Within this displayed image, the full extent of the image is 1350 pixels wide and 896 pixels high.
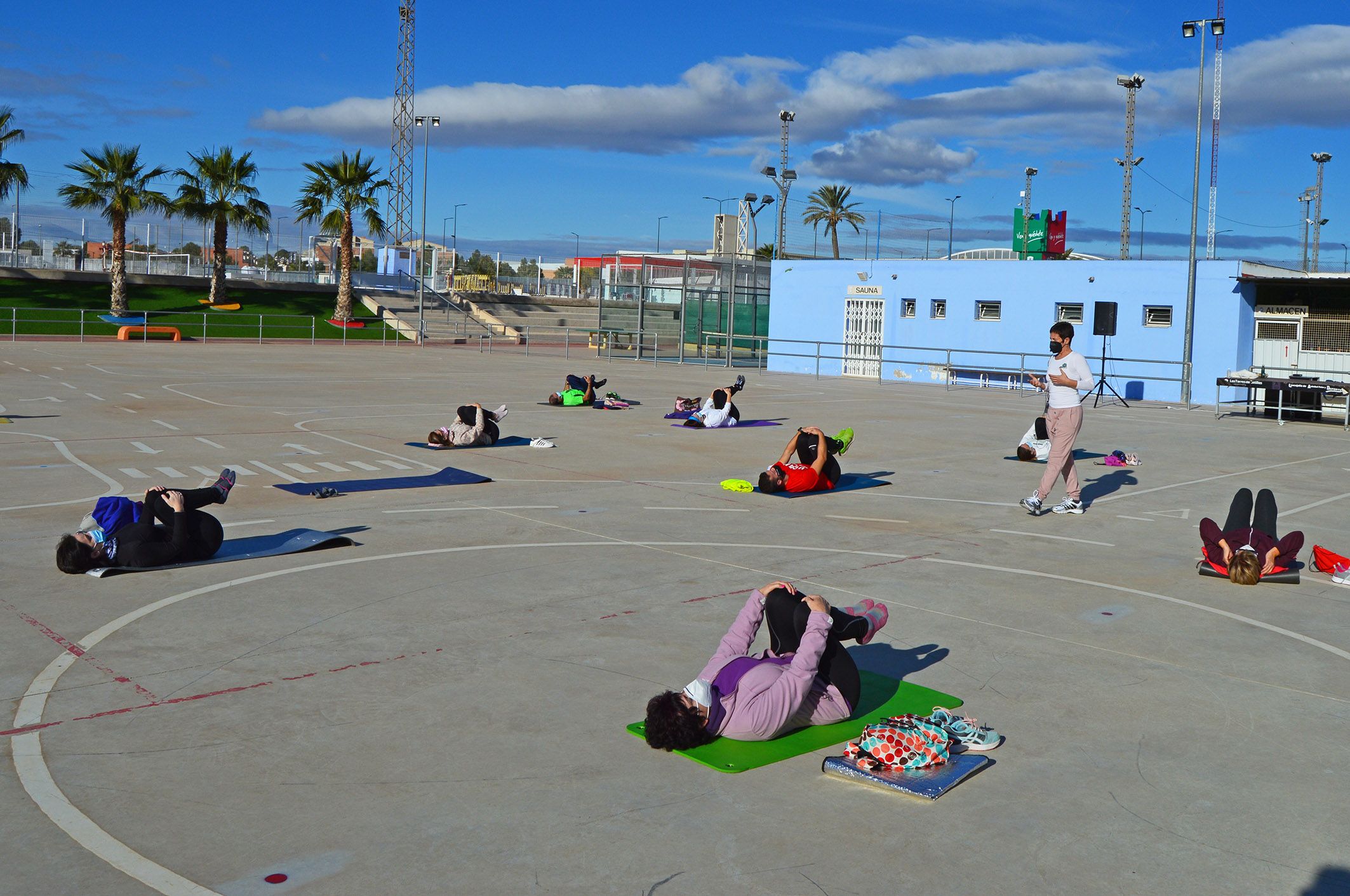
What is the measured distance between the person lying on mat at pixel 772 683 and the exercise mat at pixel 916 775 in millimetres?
403

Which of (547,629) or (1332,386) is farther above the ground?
(1332,386)

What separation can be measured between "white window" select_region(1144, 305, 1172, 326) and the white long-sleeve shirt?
2253cm

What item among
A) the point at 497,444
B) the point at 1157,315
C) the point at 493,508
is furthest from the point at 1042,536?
the point at 1157,315

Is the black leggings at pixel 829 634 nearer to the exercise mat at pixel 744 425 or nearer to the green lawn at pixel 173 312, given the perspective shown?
the exercise mat at pixel 744 425

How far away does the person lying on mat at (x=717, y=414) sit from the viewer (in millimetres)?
19688

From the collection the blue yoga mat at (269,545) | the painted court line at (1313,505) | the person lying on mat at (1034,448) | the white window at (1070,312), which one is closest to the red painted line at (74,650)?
the blue yoga mat at (269,545)

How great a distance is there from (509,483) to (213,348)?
32051 mm

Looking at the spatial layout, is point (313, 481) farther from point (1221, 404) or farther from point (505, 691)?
point (1221, 404)

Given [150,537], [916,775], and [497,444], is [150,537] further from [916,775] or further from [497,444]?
[497,444]

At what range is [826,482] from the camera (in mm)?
13359

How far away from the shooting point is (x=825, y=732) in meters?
5.65

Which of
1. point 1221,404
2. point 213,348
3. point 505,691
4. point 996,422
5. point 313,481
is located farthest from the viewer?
point 213,348

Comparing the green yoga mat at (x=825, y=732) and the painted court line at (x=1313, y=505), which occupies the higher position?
the painted court line at (x=1313, y=505)

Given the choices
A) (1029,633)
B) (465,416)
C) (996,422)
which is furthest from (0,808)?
(996,422)
